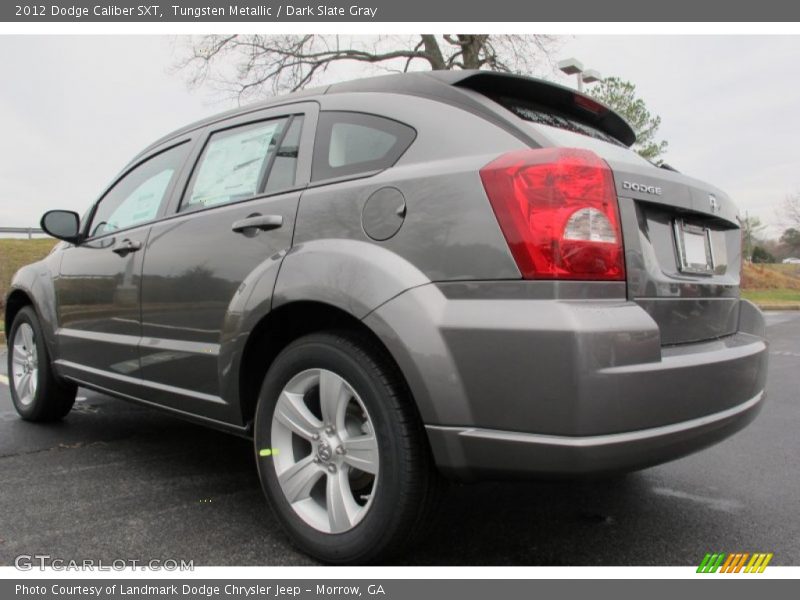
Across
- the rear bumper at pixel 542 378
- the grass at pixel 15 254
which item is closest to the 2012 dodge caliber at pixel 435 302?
the rear bumper at pixel 542 378

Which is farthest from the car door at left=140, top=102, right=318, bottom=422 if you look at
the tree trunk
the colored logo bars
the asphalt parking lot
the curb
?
the curb

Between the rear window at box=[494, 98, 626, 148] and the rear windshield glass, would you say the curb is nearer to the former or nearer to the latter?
the rear window at box=[494, 98, 626, 148]

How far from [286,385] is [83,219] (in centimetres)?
241

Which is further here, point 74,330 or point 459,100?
point 74,330

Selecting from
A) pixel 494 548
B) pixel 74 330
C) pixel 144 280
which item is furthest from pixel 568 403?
pixel 74 330

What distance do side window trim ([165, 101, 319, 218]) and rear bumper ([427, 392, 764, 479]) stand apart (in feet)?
3.87

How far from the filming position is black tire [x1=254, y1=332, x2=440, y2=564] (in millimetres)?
1960

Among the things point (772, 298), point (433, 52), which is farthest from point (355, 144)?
point (772, 298)

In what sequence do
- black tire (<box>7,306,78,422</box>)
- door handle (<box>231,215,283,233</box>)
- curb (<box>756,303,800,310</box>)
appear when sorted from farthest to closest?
curb (<box>756,303,800,310</box>)
black tire (<box>7,306,78,422</box>)
door handle (<box>231,215,283,233</box>)

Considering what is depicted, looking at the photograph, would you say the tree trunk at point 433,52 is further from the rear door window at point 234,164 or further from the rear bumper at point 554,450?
the rear bumper at point 554,450

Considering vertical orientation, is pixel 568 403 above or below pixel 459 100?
below

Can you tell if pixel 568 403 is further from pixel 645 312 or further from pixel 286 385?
pixel 286 385

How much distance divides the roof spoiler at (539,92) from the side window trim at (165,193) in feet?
4.79

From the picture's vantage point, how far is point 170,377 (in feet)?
9.54
